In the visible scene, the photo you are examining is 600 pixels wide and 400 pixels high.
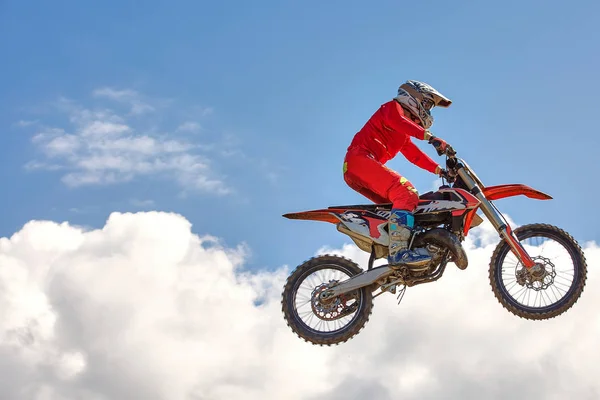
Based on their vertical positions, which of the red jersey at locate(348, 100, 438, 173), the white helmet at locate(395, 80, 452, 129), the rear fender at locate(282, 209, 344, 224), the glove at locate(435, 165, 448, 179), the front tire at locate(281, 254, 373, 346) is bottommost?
the front tire at locate(281, 254, 373, 346)

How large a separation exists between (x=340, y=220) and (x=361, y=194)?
624mm

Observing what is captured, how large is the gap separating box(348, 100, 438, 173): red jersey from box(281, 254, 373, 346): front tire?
1.84 metres

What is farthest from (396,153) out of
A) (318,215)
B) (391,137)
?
(318,215)

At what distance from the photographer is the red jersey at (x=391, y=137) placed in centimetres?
1109

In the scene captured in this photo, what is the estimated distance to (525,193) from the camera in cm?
1141

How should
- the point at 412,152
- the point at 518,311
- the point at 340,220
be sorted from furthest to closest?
the point at 412,152 < the point at 340,220 < the point at 518,311

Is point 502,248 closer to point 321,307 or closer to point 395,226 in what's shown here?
point 395,226

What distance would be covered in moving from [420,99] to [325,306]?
357 centimetres

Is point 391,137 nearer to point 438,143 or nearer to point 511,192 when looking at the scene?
point 438,143

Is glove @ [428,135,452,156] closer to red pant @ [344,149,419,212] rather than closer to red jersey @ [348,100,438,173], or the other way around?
A: red jersey @ [348,100,438,173]

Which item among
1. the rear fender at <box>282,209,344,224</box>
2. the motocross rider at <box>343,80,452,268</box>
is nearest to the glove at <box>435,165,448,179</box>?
the motocross rider at <box>343,80,452,268</box>

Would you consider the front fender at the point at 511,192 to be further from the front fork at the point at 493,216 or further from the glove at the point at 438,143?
the glove at the point at 438,143

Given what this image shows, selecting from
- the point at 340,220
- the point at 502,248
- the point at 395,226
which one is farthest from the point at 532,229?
the point at 340,220

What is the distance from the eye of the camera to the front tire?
1084 cm
